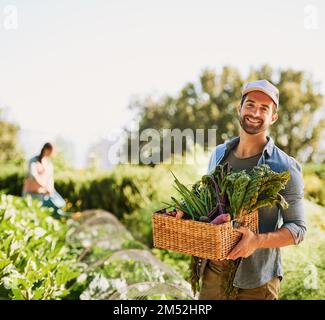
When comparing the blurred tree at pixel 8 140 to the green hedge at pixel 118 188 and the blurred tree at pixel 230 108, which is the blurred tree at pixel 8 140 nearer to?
the blurred tree at pixel 230 108

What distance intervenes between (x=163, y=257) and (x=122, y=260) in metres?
1.73

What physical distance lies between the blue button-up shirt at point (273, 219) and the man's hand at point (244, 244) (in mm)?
163

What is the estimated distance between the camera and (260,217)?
2197 mm

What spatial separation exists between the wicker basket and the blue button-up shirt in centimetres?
13

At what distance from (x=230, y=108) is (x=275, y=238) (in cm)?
1872

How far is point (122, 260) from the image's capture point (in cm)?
383

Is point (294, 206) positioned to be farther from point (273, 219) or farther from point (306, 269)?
point (306, 269)

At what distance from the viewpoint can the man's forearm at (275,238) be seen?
1972mm

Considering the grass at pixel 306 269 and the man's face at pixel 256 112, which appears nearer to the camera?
the man's face at pixel 256 112

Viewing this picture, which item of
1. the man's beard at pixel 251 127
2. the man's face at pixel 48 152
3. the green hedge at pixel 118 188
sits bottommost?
the green hedge at pixel 118 188

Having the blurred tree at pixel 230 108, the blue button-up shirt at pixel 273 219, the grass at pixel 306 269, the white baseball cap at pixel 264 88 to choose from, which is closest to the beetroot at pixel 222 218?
the blue button-up shirt at pixel 273 219

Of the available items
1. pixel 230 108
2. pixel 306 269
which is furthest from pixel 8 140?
pixel 306 269
